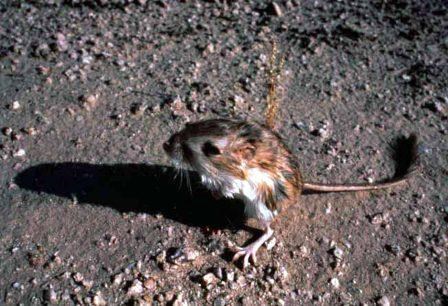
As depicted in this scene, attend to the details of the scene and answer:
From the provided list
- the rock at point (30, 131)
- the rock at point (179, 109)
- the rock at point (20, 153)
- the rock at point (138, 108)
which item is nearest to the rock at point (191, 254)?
the rock at point (179, 109)

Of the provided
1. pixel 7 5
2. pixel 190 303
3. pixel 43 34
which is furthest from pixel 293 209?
pixel 7 5

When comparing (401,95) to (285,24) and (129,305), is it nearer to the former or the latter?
(285,24)

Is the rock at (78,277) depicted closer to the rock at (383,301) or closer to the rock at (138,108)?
the rock at (138,108)

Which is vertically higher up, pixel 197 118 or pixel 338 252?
pixel 197 118

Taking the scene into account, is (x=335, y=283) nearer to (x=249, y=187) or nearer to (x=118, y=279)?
(x=249, y=187)

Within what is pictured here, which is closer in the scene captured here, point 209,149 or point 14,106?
point 209,149

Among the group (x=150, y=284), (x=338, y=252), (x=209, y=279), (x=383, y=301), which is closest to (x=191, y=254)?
(x=209, y=279)
